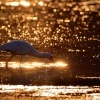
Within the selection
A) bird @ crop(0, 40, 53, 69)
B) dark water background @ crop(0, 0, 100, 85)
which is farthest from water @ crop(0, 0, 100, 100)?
bird @ crop(0, 40, 53, 69)

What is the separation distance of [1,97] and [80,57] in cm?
742

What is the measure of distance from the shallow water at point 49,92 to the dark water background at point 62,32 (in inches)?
29.6

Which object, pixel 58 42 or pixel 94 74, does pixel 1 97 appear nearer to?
pixel 94 74

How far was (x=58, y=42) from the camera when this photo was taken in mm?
21969

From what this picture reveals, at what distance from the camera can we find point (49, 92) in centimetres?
1212

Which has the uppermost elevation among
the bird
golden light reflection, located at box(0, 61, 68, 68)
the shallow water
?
the bird

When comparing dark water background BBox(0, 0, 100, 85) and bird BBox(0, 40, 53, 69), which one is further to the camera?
bird BBox(0, 40, 53, 69)

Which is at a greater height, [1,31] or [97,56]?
[1,31]

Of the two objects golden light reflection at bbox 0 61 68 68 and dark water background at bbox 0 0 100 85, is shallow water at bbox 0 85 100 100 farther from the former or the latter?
golden light reflection at bbox 0 61 68 68

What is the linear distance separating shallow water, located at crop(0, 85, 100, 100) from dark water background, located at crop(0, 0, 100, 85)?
75 cm

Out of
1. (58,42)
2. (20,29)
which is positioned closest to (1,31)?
(20,29)

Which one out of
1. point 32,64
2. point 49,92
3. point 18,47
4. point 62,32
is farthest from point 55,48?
point 49,92

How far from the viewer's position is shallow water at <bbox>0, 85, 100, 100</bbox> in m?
11.4

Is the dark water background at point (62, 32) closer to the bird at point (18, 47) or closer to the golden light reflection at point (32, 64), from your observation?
the golden light reflection at point (32, 64)
